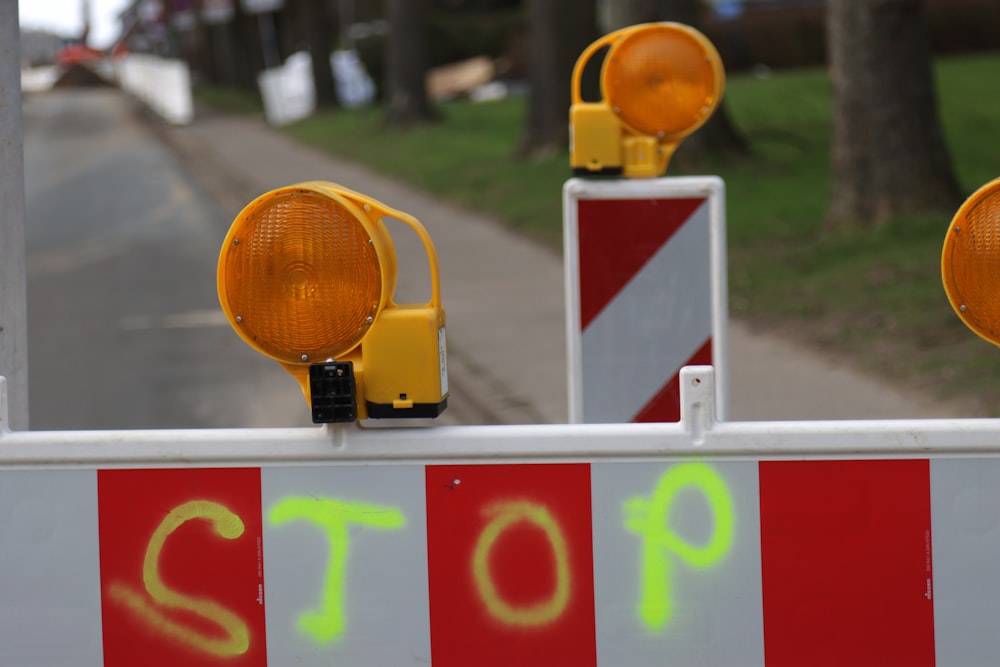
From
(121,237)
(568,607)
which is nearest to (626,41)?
(568,607)

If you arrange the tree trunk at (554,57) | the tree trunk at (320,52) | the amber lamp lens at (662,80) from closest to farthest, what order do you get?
the amber lamp lens at (662,80) < the tree trunk at (554,57) < the tree trunk at (320,52)

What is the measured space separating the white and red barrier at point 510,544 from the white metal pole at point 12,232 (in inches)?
14.6

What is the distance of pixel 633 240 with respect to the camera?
4090 mm

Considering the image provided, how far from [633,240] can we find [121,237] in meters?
15.3

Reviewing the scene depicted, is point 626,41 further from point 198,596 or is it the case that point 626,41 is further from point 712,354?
point 198,596

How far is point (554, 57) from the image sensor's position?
21969 millimetres

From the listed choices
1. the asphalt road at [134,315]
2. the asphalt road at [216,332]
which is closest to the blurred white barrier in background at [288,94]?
the asphalt road at [134,315]

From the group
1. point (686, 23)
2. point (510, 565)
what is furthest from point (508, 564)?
point (686, 23)

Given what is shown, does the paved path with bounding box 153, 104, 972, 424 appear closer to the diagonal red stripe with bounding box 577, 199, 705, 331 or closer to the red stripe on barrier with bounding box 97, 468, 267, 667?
the diagonal red stripe with bounding box 577, 199, 705, 331

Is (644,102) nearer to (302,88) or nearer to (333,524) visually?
(333,524)

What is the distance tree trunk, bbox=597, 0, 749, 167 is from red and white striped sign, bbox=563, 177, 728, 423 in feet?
43.3

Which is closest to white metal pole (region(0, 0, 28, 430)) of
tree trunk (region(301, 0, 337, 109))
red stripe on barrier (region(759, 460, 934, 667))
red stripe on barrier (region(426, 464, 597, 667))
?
red stripe on barrier (region(426, 464, 597, 667))

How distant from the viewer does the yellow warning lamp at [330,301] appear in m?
2.52

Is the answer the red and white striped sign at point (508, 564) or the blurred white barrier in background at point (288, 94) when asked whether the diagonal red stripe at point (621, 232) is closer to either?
the red and white striped sign at point (508, 564)
